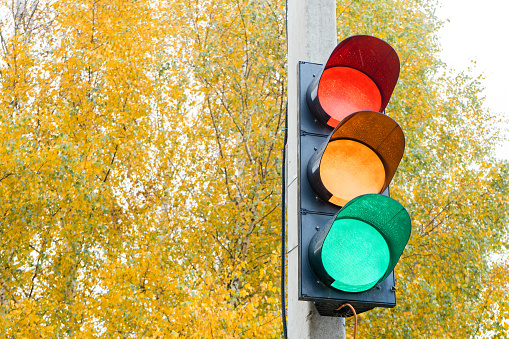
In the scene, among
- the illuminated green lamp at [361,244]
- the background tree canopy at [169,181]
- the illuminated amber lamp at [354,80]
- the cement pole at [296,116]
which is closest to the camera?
the illuminated green lamp at [361,244]

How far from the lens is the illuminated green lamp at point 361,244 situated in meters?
1.58

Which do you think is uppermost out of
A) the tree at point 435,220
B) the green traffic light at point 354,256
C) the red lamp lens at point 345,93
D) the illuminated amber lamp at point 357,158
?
the red lamp lens at point 345,93

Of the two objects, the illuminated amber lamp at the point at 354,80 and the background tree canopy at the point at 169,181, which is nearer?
the illuminated amber lamp at the point at 354,80

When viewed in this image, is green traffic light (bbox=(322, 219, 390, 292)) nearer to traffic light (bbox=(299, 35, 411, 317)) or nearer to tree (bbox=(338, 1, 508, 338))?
traffic light (bbox=(299, 35, 411, 317))

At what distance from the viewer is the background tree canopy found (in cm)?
983

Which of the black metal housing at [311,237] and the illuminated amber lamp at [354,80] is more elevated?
the illuminated amber lamp at [354,80]

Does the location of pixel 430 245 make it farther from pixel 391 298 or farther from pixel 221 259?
pixel 391 298

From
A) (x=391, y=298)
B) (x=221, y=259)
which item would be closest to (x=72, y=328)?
(x=221, y=259)

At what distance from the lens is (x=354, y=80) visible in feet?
6.68

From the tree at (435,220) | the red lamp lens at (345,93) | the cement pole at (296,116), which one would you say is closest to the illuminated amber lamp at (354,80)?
the red lamp lens at (345,93)

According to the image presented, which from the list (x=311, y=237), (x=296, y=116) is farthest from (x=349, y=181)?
(x=296, y=116)

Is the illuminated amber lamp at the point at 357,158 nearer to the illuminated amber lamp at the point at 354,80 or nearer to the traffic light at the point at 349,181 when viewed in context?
the traffic light at the point at 349,181

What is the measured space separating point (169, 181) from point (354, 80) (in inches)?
427

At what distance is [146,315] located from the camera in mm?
9266
